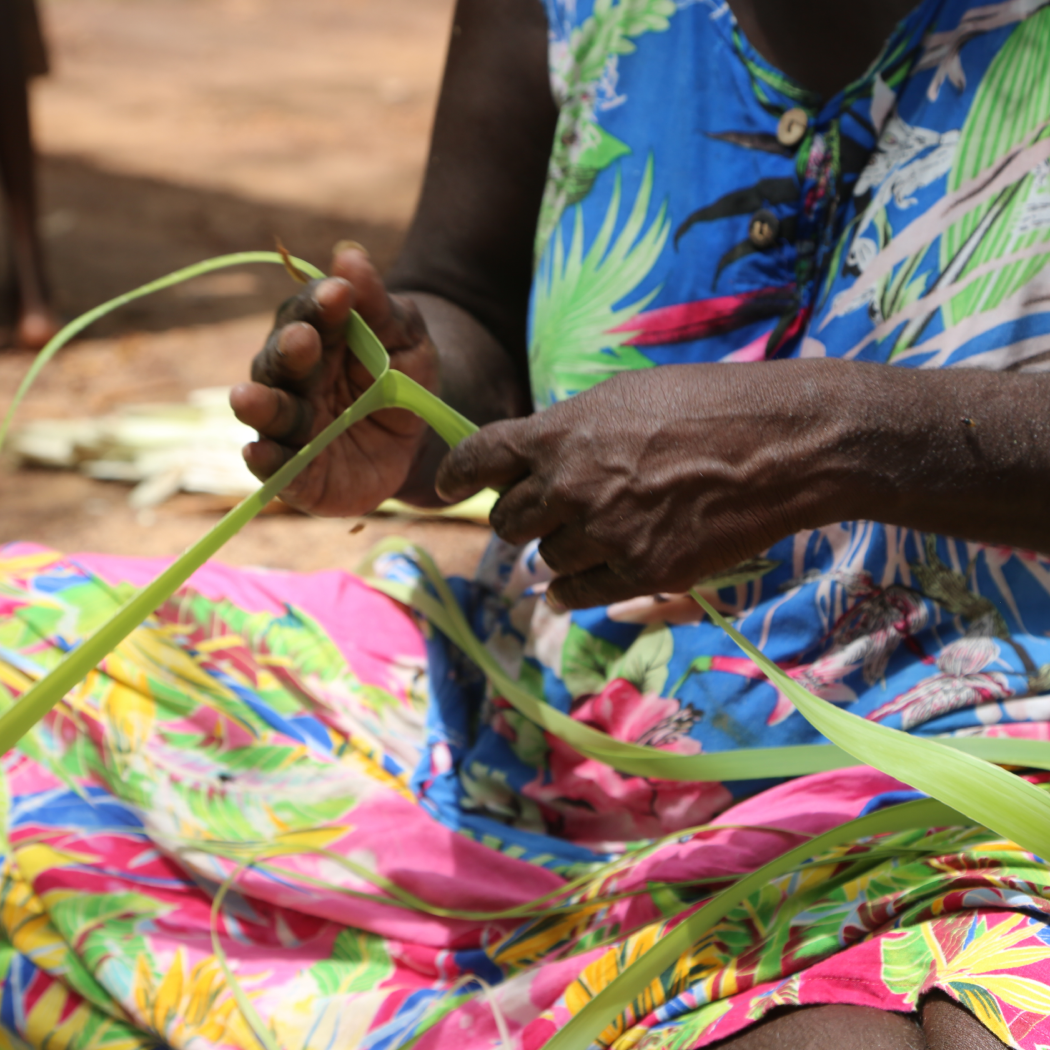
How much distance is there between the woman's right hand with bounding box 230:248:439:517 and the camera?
931 millimetres

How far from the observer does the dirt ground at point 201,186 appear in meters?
2.63

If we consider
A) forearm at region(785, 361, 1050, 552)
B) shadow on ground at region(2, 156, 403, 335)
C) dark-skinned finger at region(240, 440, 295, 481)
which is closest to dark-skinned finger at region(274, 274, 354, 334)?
dark-skinned finger at region(240, 440, 295, 481)

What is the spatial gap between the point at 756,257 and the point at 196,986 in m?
0.94

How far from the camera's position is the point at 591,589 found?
0.86m

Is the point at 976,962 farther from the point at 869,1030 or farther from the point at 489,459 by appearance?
the point at 489,459

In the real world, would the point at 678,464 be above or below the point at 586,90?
below

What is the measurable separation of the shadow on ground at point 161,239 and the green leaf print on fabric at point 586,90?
290cm

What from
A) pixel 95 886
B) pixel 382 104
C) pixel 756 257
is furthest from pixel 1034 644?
pixel 382 104

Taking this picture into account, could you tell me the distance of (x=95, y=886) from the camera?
1.05 meters

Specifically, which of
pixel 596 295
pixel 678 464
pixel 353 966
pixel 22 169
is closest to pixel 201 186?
pixel 22 169

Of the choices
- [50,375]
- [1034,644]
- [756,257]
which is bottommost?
[50,375]

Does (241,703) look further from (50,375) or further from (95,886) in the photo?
(50,375)

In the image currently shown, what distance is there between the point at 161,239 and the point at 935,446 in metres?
4.32

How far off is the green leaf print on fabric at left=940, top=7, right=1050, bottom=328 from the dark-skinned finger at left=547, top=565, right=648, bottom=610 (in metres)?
0.43
